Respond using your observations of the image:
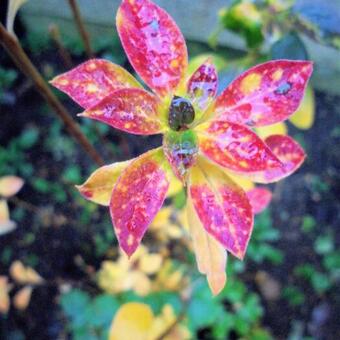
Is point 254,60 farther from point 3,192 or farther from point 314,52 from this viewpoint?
point 314,52

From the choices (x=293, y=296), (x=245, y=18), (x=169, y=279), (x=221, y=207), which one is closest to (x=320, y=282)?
(x=293, y=296)

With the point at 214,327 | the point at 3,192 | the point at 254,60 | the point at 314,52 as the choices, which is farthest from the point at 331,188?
the point at 3,192

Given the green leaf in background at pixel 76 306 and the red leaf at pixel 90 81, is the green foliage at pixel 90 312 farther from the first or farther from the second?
the red leaf at pixel 90 81

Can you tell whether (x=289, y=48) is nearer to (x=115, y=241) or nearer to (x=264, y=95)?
(x=264, y=95)

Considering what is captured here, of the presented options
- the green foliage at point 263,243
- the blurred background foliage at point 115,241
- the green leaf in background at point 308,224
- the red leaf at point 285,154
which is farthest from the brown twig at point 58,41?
the green leaf in background at point 308,224

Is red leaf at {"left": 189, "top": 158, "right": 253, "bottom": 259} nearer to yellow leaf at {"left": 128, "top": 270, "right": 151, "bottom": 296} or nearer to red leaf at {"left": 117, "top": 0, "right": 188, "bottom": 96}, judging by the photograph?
red leaf at {"left": 117, "top": 0, "right": 188, "bottom": 96}

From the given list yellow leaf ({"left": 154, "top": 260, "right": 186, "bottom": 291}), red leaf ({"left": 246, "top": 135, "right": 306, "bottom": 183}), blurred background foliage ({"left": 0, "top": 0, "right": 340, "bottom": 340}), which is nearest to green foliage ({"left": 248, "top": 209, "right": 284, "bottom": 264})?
blurred background foliage ({"left": 0, "top": 0, "right": 340, "bottom": 340})
